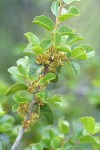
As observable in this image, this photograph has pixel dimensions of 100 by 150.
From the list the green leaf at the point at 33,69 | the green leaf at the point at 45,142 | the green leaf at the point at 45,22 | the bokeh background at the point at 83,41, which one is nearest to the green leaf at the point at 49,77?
the green leaf at the point at 33,69

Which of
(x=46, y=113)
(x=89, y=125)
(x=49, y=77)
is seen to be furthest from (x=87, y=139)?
(x=49, y=77)

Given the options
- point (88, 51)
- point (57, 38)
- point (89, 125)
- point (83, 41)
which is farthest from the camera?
point (83, 41)

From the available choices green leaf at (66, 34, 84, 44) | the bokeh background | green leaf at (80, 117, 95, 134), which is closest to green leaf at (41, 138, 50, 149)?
green leaf at (80, 117, 95, 134)

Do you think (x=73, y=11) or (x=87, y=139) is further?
(x=87, y=139)

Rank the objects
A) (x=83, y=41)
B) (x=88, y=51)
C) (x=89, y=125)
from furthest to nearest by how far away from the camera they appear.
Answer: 1. (x=83, y=41)
2. (x=89, y=125)
3. (x=88, y=51)

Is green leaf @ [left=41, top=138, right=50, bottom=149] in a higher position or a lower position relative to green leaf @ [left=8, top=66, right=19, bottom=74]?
lower

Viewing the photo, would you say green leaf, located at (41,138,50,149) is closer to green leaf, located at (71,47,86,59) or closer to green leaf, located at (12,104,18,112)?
green leaf, located at (12,104,18,112)

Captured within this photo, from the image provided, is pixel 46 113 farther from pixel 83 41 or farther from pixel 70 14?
pixel 83 41

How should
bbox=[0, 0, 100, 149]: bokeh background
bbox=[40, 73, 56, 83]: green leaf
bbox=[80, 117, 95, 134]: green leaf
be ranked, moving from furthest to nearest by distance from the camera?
1. bbox=[0, 0, 100, 149]: bokeh background
2. bbox=[80, 117, 95, 134]: green leaf
3. bbox=[40, 73, 56, 83]: green leaf

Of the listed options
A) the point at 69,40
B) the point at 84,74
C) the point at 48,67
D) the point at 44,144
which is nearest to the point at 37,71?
the point at 48,67
